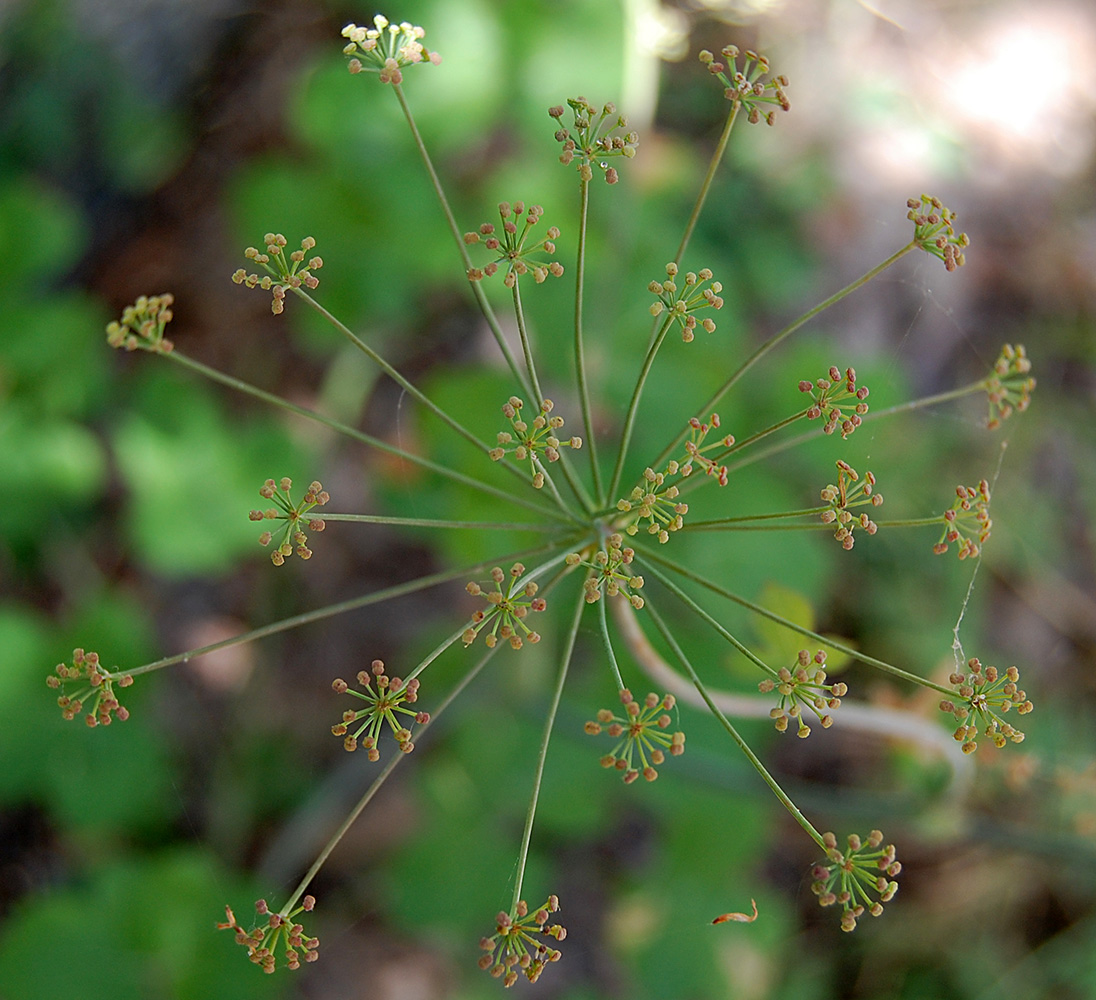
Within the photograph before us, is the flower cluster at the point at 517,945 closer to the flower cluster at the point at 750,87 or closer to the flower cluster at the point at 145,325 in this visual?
the flower cluster at the point at 145,325

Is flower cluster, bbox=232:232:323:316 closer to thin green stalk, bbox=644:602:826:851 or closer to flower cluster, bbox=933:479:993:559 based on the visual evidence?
thin green stalk, bbox=644:602:826:851

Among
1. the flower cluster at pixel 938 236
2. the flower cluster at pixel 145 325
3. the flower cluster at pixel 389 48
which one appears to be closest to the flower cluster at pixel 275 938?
the flower cluster at pixel 145 325

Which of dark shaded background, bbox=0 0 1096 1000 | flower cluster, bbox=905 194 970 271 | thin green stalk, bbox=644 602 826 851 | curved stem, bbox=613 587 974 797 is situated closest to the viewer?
thin green stalk, bbox=644 602 826 851

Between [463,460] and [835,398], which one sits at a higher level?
[835,398]

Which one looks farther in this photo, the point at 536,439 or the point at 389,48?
the point at 389,48

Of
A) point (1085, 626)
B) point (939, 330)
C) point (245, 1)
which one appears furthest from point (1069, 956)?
point (245, 1)

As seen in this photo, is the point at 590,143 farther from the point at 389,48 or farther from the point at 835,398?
the point at 835,398

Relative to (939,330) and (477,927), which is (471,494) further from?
(939,330)

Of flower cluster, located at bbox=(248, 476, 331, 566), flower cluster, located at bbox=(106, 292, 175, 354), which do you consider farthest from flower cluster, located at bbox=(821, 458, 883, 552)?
flower cluster, located at bbox=(106, 292, 175, 354)

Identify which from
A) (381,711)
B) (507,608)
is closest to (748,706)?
(507,608)
